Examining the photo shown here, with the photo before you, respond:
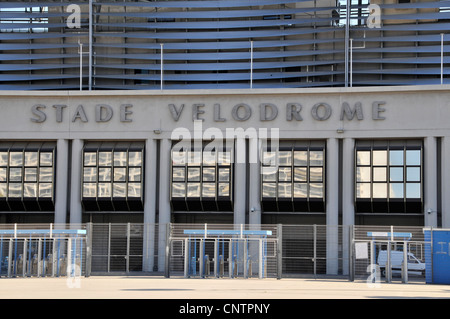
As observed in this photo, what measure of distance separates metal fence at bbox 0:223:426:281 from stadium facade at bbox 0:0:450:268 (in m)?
6.74

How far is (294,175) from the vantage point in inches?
1727

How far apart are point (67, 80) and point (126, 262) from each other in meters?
20.0

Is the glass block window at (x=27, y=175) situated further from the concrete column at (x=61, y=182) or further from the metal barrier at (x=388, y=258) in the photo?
the metal barrier at (x=388, y=258)

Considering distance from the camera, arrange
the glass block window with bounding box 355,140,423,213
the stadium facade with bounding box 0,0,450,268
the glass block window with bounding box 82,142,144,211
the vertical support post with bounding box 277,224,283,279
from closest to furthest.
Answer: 1. the vertical support post with bounding box 277,224,283,279
2. the glass block window with bounding box 355,140,423,213
3. the stadium facade with bounding box 0,0,450,268
4. the glass block window with bounding box 82,142,144,211

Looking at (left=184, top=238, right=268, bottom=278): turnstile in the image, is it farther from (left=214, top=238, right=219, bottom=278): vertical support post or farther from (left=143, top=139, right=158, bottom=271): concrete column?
(left=143, top=139, right=158, bottom=271): concrete column

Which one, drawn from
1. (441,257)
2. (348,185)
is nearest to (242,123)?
(348,185)

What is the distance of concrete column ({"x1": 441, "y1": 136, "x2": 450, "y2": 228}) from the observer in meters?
42.5

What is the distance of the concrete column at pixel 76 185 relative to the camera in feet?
149

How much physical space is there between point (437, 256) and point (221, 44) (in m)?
22.7

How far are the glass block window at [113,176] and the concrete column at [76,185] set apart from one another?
0.30 meters

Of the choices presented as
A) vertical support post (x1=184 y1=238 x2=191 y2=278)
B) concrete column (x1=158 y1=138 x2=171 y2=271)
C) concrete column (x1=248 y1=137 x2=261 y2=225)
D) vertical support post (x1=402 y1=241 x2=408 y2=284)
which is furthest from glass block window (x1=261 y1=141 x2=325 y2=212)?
vertical support post (x1=402 y1=241 x2=408 y2=284)

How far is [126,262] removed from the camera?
3575 centimetres

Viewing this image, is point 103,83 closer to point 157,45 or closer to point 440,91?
point 157,45
